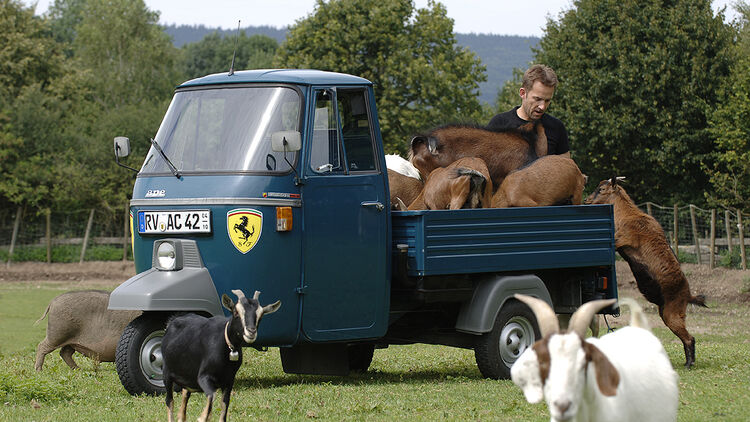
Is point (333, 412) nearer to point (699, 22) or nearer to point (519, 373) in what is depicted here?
point (519, 373)

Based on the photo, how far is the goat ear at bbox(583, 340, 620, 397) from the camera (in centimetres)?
470

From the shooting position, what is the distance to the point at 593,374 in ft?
15.6

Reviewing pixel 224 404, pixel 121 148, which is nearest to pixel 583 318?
pixel 224 404

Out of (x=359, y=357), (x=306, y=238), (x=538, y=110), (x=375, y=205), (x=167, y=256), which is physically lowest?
(x=359, y=357)

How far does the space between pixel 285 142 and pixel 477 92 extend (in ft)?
99.4

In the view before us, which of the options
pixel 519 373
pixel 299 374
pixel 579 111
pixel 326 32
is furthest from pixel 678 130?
pixel 519 373

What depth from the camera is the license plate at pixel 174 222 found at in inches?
342

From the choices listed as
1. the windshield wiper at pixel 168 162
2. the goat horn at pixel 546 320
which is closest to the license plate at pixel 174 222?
the windshield wiper at pixel 168 162

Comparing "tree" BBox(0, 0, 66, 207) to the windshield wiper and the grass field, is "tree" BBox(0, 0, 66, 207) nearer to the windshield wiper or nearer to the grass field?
the grass field

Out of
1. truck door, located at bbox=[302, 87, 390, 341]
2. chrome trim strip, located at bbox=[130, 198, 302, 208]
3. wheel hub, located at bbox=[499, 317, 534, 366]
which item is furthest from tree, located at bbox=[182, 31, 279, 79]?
chrome trim strip, located at bbox=[130, 198, 302, 208]

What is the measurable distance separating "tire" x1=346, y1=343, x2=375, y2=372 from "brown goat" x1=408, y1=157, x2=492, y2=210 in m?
1.78

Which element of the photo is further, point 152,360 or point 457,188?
point 457,188

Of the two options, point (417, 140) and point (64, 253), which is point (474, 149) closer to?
point (417, 140)

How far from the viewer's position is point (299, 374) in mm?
10391
